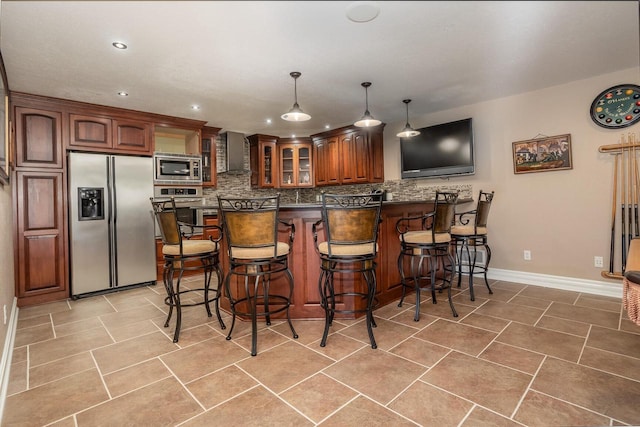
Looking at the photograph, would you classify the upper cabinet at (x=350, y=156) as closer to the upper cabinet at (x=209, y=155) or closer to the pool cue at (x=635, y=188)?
the upper cabinet at (x=209, y=155)

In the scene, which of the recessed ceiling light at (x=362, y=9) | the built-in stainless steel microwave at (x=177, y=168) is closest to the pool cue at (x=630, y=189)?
the recessed ceiling light at (x=362, y=9)

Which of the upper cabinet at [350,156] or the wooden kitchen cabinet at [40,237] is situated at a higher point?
the upper cabinet at [350,156]

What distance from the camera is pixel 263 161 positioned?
5918 mm

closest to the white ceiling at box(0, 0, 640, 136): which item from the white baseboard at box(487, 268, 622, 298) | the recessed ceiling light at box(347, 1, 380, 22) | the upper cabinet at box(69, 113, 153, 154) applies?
the recessed ceiling light at box(347, 1, 380, 22)

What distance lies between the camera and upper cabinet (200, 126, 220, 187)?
204 inches

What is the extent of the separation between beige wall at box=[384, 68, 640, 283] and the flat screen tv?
0.16m

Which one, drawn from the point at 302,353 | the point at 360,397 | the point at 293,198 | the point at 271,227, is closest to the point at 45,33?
the point at 271,227

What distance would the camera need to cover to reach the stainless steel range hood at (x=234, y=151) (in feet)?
17.8

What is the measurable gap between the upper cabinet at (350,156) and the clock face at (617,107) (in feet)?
8.84

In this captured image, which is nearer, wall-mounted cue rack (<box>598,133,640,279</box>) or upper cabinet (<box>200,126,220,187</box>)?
wall-mounted cue rack (<box>598,133,640,279</box>)

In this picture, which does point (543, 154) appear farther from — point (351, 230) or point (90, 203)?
point (90, 203)

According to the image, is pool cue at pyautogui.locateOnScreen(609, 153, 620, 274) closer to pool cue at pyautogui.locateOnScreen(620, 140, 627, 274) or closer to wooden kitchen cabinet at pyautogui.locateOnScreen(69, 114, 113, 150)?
pool cue at pyautogui.locateOnScreen(620, 140, 627, 274)

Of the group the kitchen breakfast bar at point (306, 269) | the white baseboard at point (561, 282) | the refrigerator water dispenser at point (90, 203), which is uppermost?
the refrigerator water dispenser at point (90, 203)

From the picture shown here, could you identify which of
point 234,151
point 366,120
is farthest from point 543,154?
point 234,151
